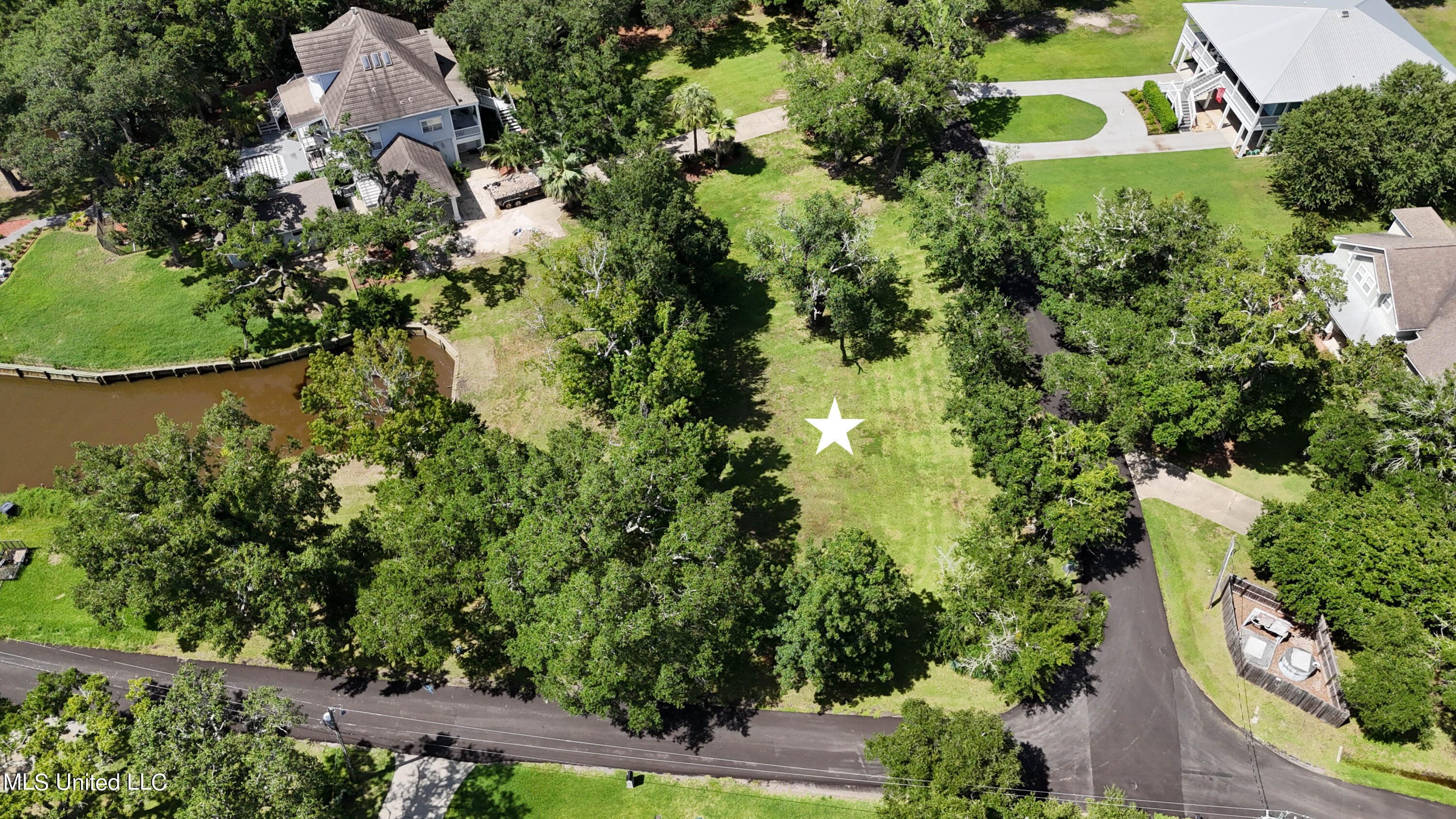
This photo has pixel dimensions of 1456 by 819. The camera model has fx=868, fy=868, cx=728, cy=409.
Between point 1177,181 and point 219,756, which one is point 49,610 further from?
point 1177,181

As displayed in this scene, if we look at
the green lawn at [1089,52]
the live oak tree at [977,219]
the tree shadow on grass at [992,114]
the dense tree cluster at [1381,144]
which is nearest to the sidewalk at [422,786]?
the live oak tree at [977,219]

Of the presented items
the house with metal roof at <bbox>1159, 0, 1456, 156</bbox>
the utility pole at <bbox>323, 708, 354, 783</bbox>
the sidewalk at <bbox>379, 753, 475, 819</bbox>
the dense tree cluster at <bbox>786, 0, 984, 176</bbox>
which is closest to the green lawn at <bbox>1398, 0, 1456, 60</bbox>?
the house with metal roof at <bbox>1159, 0, 1456, 156</bbox>

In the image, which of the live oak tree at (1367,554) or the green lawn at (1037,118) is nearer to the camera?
the live oak tree at (1367,554)

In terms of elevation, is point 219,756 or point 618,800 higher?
point 219,756

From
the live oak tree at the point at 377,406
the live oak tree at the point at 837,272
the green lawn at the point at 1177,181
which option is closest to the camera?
the live oak tree at the point at 377,406

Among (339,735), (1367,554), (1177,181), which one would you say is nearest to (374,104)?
(339,735)

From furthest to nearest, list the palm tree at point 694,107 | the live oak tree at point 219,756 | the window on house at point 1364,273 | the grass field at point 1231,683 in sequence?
the palm tree at point 694,107
the window on house at point 1364,273
the grass field at point 1231,683
the live oak tree at point 219,756

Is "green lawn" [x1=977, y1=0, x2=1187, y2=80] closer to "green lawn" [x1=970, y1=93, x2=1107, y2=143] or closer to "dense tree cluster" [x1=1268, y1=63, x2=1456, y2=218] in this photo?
"green lawn" [x1=970, y1=93, x2=1107, y2=143]

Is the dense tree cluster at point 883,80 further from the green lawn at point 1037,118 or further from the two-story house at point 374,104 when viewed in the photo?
the two-story house at point 374,104
